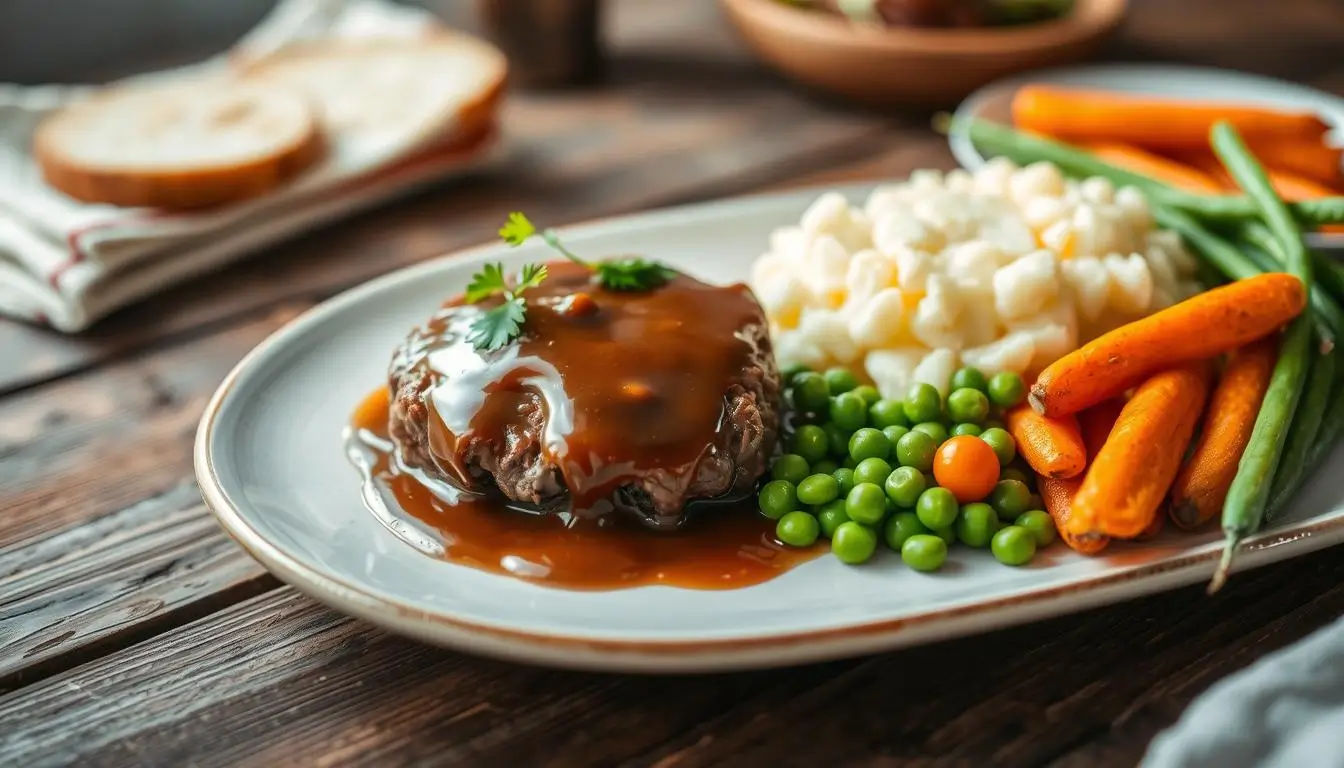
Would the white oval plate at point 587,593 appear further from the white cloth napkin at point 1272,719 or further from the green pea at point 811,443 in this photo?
the green pea at point 811,443

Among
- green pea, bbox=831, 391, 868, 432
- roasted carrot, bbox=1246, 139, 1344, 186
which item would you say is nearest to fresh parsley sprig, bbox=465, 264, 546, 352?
green pea, bbox=831, 391, 868, 432

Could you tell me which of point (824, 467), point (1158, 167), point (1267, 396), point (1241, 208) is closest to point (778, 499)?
point (824, 467)

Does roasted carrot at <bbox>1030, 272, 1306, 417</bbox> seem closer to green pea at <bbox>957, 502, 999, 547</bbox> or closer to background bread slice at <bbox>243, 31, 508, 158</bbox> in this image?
green pea at <bbox>957, 502, 999, 547</bbox>

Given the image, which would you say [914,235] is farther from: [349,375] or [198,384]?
[198,384]

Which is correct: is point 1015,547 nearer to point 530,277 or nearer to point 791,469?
point 791,469

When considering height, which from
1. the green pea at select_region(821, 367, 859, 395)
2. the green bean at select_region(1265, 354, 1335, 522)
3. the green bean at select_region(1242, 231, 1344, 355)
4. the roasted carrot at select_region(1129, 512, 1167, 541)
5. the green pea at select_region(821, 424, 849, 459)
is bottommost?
the green pea at select_region(821, 424, 849, 459)
